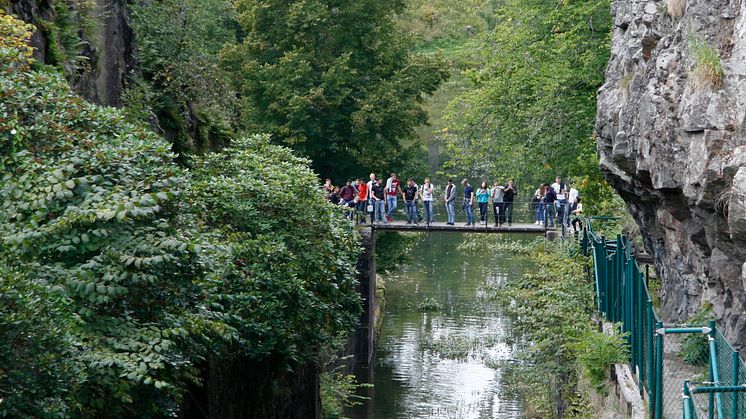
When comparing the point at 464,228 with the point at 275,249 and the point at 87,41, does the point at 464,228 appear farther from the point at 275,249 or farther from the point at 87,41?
the point at 275,249

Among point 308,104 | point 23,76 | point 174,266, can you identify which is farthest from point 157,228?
point 308,104

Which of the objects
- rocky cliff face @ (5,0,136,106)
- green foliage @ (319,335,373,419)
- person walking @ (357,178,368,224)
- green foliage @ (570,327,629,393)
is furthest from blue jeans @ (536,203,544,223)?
green foliage @ (570,327,629,393)

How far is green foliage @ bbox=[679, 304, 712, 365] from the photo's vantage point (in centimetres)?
1634

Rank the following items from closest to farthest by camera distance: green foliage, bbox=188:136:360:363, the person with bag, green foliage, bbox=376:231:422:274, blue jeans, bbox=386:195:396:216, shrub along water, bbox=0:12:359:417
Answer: shrub along water, bbox=0:12:359:417, green foliage, bbox=188:136:360:363, the person with bag, blue jeans, bbox=386:195:396:216, green foliage, bbox=376:231:422:274

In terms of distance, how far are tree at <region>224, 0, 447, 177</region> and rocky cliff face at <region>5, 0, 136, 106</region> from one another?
1334 centimetres

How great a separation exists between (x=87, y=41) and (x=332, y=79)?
54.4 ft

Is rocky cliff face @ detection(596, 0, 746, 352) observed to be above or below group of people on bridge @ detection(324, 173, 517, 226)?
below

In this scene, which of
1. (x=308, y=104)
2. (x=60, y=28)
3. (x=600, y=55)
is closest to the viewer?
→ (x=60, y=28)

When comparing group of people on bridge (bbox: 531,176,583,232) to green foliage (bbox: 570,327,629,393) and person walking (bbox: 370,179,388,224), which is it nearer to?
person walking (bbox: 370,179,388,224)

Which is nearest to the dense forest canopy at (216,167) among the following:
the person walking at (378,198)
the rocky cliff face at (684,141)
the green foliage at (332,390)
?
the person walking at (378,198)

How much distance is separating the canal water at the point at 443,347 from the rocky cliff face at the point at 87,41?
1171cm

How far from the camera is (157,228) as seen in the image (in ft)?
42.5

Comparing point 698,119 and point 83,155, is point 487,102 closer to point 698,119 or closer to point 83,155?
point 698,119

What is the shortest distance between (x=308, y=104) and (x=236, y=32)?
9320mm
